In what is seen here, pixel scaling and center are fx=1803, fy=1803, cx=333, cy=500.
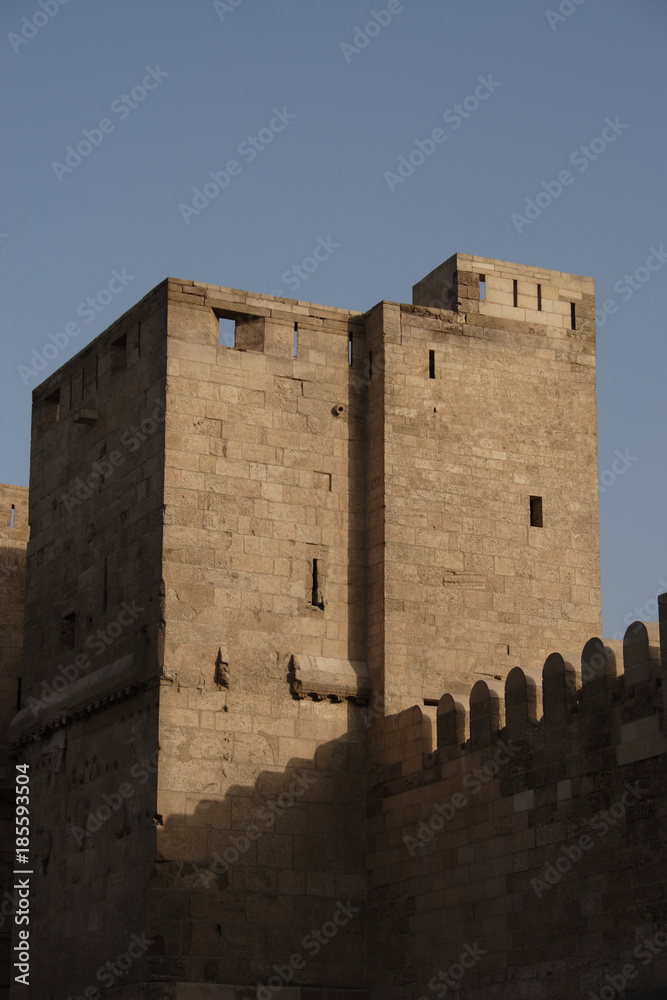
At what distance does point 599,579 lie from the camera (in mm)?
20484

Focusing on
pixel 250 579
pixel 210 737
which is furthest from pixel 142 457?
pixel 210 737

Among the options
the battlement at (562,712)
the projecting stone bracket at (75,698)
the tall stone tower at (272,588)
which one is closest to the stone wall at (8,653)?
the projecting stone bracket at (75,698)

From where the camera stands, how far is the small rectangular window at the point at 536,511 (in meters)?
20.4

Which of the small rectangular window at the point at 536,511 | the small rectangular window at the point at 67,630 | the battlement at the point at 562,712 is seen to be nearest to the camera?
the battlement at the point at 562,712

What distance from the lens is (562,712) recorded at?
16.3 m

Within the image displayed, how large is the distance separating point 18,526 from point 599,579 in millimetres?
9947

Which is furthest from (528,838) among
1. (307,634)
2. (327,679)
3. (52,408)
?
(52,408)

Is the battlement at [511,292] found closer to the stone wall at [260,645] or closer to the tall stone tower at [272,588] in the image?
the tall stone tower at [272,588]

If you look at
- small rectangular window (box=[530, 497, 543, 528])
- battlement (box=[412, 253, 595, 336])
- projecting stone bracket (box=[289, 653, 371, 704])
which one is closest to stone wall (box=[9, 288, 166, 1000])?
projecting stone bracket (box=[289, 653, 371, 704])

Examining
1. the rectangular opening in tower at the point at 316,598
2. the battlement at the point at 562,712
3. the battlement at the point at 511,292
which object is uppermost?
the battlement at the point at 511,292

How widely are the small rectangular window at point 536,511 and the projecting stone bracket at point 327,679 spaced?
2.69 m

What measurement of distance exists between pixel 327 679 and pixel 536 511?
3228 millimetres

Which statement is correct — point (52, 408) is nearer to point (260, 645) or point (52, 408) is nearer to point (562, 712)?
point (260, 645)

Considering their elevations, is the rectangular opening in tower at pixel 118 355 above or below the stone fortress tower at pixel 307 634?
above
